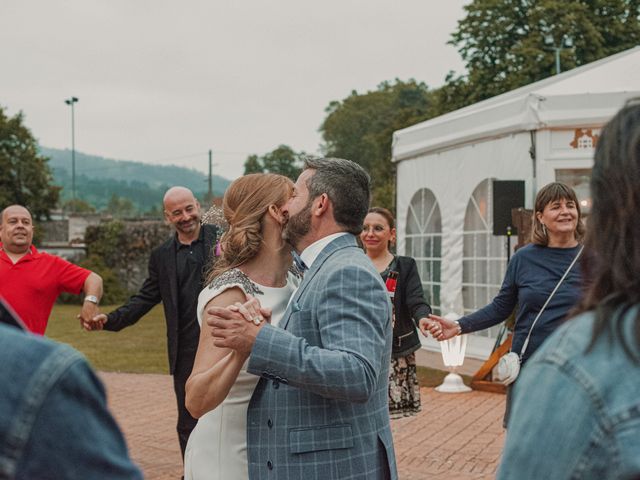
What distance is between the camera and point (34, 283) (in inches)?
251

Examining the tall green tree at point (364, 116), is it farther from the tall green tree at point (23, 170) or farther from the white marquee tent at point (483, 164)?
the white marquee tent at point (483, 164)

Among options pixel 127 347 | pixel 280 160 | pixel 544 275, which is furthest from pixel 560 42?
pixel 280 160

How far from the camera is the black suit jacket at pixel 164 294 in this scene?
6328mm

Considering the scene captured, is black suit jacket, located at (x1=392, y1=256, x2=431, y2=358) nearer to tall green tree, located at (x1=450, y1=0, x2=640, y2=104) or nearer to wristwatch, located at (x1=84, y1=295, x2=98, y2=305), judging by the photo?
wristwatch, located at (x1=84, y1=295, x2=98, y2=305)

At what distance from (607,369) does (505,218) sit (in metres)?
9.72

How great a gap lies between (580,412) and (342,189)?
6.32 feet

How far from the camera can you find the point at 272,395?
2.78 meters

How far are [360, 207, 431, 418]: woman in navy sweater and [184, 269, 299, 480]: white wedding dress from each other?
3.20 m

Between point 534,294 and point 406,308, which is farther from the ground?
A: point 534,294

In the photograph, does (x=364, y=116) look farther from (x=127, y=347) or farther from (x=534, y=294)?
(x=534, y=294)

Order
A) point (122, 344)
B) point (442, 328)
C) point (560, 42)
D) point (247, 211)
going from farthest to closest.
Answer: point (560, 42) → point (122, 344) → point (442, 328) → point (247, 211)

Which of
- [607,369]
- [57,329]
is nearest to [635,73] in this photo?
[607,369]

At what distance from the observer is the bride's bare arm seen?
2740 millimetres

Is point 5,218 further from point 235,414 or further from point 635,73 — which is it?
point 635,73
